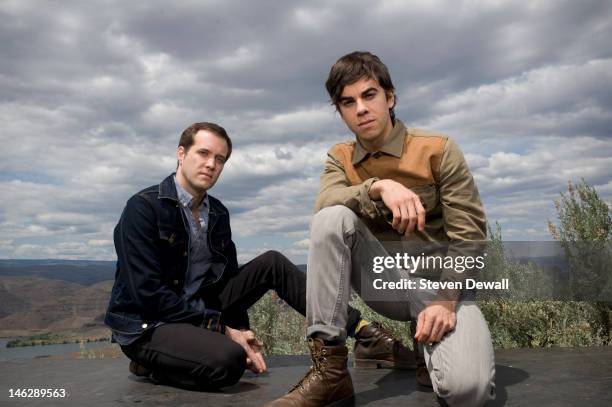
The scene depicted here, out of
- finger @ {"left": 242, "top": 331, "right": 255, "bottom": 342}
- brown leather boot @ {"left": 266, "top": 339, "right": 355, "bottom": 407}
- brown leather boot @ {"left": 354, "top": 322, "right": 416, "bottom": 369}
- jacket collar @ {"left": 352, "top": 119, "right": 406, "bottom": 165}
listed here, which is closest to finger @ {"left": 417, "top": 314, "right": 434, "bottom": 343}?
brown leather boot @ {"left": 266, "top": 339, "right": 355, "bottom": 407}

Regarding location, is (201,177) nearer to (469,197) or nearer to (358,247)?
(358,247)

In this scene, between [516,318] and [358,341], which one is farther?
[516,318]

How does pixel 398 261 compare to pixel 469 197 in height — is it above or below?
below

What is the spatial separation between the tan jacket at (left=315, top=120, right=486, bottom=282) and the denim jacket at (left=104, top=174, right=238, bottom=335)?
0.98m

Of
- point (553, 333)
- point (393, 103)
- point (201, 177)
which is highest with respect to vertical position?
point (393, 103)

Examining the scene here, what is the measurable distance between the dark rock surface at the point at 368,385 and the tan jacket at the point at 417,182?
0.83 meters

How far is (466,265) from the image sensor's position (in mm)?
2387

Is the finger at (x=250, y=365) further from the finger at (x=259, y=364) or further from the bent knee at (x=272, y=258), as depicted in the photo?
the bent knee at (x=272, y=258)

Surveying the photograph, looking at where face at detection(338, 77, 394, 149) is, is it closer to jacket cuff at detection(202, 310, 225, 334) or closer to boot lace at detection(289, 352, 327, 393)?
boot lace at detection(289, 352, 327, 393)

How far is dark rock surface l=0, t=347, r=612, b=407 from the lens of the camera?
8.51 ft

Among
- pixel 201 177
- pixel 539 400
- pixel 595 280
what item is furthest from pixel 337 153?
pixel 595 280

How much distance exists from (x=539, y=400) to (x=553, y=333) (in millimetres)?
3599

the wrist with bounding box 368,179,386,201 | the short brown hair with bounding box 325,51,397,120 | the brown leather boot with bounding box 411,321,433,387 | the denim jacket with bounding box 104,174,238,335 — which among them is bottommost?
the brown leather boot with bounding box 411,321,433,387

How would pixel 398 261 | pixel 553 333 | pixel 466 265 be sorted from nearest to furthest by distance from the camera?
pixel 466 265 → pixel 398 261 → pixel 553 333
